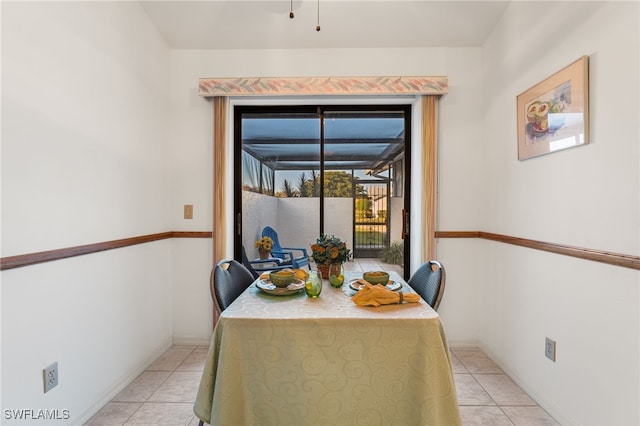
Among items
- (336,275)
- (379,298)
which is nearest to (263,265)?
(336,275)

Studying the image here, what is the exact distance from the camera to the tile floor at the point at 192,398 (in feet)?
6.10

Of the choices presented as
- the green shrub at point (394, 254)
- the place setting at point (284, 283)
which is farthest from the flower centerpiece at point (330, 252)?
the green shrub at point (394, 254)

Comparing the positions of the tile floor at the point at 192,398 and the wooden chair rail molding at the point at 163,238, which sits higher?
the wooden chair rail molding at the point at 163,238

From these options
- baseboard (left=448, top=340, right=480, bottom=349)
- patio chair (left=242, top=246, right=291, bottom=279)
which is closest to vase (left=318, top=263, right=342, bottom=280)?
patio chair (left=242, top=246, right=291, bottom=279)

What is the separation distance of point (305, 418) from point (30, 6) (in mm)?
2202

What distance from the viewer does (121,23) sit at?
7.11 feet

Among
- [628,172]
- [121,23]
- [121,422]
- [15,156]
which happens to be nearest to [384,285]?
[628,172]

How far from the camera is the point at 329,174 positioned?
3184 millimetres

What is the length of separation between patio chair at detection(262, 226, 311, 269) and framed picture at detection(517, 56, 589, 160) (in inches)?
88.8

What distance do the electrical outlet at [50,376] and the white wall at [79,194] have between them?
0.10 feet

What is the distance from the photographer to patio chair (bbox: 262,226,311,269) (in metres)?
3.54

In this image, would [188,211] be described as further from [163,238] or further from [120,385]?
[120,385]

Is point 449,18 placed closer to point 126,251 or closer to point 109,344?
point 126,251

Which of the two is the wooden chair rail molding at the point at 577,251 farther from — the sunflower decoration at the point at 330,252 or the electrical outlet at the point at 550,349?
the sunflower decoration at the point at 330,252
